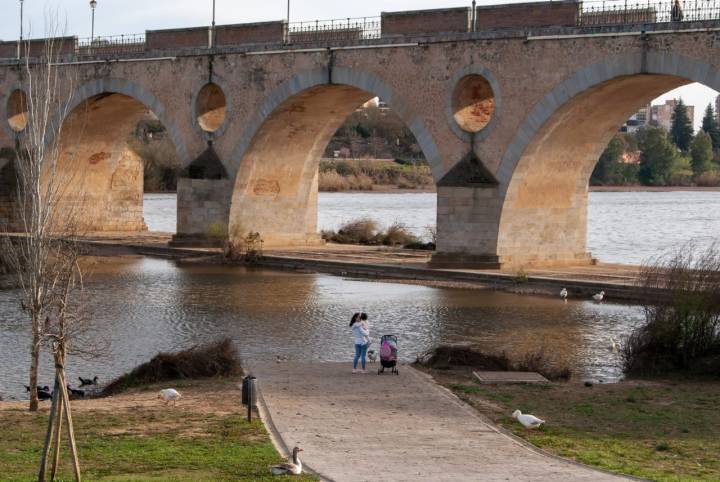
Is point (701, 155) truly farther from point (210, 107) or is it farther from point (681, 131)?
point (210, 107)

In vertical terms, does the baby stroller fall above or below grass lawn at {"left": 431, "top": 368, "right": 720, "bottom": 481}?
above

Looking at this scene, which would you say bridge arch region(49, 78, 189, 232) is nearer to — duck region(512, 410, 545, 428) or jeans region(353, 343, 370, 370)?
jeans region(353, 343, 370, 370)

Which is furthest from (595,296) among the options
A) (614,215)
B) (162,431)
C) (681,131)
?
(681,131)

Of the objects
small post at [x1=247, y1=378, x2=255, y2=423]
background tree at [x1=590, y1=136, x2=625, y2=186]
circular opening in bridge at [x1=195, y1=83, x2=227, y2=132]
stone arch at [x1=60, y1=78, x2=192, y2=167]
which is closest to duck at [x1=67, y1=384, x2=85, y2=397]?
small post at [x1=247, y1=378, x2=255, y2=423]

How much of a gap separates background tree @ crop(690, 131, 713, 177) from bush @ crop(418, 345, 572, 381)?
7935 cm

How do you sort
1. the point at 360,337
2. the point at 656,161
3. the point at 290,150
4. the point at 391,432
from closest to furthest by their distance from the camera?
1. the point at 391,432
2. the point at 360,337
3. the point at 290,150
4. the point at 656,161

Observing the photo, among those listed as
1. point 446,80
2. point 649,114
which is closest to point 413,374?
point 446,80

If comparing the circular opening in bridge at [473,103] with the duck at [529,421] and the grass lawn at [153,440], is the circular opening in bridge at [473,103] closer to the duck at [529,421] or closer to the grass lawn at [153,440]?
the grass lawn at [153,440]

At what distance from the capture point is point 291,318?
23.0 metres

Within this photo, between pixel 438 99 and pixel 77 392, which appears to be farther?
pixel 438 99

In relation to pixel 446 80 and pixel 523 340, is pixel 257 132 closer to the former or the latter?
pixel 446 80

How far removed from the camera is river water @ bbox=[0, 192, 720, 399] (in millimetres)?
19172

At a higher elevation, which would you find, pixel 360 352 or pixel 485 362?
pixel 360 352

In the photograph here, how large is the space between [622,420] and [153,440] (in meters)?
4.83
